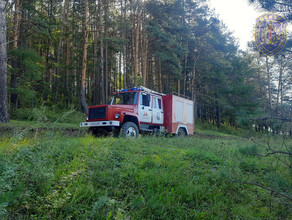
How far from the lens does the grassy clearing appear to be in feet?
8.81

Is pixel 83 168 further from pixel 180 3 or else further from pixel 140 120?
pixel 180 3

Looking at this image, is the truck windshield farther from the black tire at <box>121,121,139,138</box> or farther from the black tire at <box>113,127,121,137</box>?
the black tire at <box>113,127,121,137</box>

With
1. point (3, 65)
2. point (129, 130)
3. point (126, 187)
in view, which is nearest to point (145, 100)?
point (129, 130)

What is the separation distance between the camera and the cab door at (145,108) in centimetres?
945

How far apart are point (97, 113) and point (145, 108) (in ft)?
7.61

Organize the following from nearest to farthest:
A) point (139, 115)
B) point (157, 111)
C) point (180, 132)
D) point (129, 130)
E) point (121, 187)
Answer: point (121, 187), point (129, 130), point (139, 115), point (157, 111), point (180, 132)

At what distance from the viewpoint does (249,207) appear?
3570mm

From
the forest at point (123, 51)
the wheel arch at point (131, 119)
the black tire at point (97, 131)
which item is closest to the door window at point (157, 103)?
the wheel arch at point (131, 119)

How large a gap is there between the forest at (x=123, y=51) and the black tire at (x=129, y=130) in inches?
299

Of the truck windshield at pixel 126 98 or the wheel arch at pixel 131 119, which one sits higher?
the truck windshield at pixel 126 98

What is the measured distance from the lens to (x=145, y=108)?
381 inches

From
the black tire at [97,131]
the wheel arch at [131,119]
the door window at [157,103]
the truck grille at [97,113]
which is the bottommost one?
the black tire at [97,131]

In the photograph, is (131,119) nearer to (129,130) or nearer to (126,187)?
(129,130)

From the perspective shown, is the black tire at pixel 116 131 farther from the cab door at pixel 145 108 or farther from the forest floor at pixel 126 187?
the forest floor at pixel 126 187
